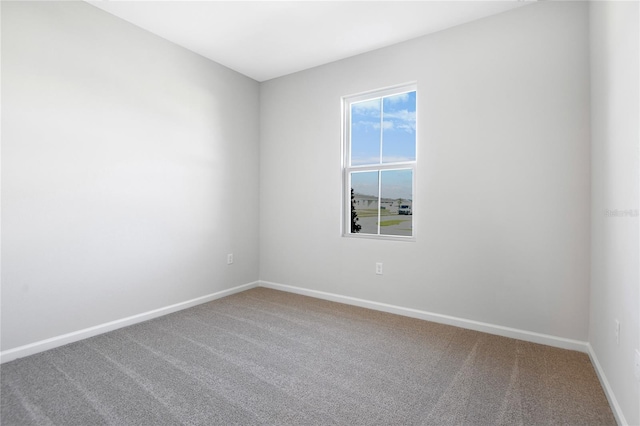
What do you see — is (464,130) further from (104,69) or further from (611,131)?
(104,69)

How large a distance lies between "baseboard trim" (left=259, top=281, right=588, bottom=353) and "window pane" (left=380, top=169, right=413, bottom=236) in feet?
2.46

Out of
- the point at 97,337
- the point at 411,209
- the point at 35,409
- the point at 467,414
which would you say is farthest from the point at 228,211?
the point at 467,414

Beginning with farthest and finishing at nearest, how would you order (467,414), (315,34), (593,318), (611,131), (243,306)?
1. (243,306)
2. (315,34)
3. (593,318)
4. (611,131)
5. (467,414)

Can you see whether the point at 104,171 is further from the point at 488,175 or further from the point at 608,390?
the point at 608,390

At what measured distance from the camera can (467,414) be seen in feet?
5.12

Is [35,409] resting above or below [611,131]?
Result: below

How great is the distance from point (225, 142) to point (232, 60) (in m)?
0.89

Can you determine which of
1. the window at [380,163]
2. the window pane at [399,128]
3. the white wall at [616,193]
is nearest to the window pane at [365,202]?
the window at [380,163]

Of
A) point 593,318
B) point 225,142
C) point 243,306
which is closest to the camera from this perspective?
point 593,318

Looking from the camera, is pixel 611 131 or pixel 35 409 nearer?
pixel 35 409

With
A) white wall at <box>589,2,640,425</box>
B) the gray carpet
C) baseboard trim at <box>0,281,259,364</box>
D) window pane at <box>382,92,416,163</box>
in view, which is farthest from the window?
baseboard trim at <box>0,281,259,364</box>

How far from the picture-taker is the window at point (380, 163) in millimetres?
3068

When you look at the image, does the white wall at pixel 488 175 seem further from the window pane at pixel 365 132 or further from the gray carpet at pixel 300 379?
the gray carpet at pixel 300 379

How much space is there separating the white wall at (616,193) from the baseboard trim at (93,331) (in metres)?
3.28
